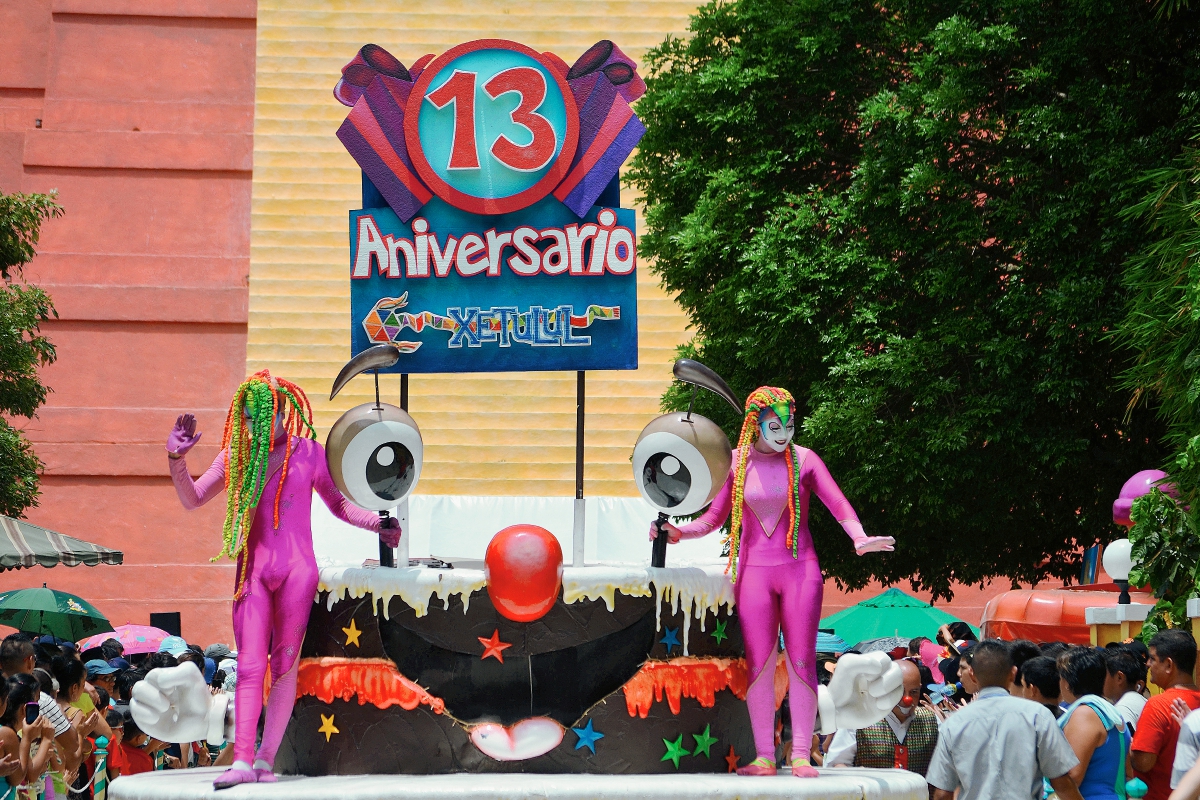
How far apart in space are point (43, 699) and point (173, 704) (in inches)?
55.2

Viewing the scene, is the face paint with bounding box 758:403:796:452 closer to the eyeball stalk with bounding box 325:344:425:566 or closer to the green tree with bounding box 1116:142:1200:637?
the eyeball stalk with bounding box 325:344:425:566

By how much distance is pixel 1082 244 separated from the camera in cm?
1403

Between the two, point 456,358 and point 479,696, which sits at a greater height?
point 456,358

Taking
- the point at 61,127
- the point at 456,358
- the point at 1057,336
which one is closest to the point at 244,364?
the point at 61,127

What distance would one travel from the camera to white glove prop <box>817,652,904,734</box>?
22.5ft

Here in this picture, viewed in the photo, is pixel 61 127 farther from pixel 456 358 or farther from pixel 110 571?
pixel 456 358

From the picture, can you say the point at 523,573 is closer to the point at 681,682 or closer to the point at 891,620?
the point at 681,682

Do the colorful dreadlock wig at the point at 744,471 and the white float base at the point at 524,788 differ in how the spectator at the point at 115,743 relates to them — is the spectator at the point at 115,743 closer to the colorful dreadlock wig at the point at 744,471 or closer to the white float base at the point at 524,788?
the white float base at the point at 524,788

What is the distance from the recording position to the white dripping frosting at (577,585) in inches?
255

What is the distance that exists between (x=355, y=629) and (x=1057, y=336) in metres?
9.12

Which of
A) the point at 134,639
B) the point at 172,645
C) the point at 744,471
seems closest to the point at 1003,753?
the point at 744,471

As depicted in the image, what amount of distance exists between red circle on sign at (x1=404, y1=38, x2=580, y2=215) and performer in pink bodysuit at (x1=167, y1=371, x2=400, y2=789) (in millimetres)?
1404

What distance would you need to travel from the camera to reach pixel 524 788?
5.89m

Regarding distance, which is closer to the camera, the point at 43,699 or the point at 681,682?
the point at 681,682
